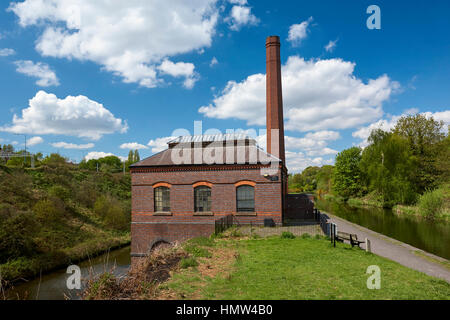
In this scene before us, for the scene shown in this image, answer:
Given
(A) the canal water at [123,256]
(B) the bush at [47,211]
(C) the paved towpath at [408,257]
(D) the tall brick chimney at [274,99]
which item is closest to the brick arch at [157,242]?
(A) the canal water at [123,256]

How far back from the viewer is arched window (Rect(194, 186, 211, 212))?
17078 mm

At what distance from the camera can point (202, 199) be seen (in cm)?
1712

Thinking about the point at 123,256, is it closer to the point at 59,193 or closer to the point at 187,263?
the point at 59,193

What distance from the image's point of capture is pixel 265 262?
8.70m

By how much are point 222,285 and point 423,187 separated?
43468mm

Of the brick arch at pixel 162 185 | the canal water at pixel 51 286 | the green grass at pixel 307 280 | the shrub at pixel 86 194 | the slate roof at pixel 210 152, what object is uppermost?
the slate roof at pixel 210 152

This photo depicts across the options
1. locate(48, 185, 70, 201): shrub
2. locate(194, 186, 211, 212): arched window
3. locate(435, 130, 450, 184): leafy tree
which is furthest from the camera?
locate(435, 130, 450, 184): leafy tree

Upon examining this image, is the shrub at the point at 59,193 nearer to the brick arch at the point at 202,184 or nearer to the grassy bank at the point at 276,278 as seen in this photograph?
the brick arch at the point at 202,184

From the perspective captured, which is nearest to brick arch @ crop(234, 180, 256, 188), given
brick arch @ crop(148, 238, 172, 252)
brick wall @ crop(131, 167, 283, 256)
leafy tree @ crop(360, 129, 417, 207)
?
brick wall @ crop(131, 167, 283, 256)

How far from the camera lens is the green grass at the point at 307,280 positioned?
20.0ft

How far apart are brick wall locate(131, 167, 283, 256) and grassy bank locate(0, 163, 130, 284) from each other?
240 inches

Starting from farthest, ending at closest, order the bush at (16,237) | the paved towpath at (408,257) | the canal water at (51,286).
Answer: the bush at (16,237), the canal water at (51,286), the paved towpath at (408,257)

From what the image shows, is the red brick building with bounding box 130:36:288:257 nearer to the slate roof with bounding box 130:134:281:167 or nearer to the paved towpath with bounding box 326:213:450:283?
the slate roof with bounding box 130:134:281:167
